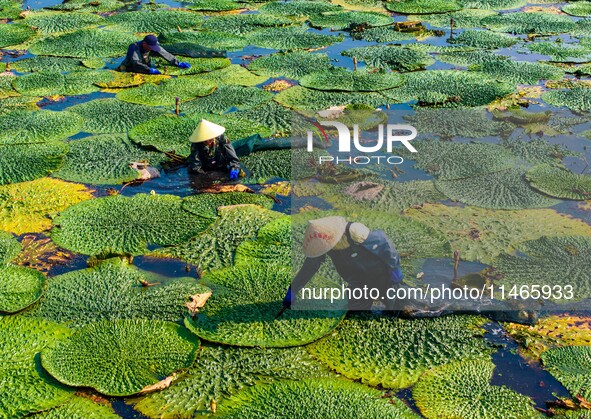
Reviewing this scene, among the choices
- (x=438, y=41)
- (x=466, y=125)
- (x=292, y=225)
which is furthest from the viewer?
(x=438, y=41)

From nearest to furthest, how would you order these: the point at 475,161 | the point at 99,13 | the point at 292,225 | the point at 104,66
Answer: the point at 292,225 < the point at 475,161 < the point at 104,66 < the point at 99,13

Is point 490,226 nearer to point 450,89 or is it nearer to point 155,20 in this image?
point 450,89

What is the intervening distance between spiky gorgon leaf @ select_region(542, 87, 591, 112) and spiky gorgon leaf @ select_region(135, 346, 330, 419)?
5.85 m

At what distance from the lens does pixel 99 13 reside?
13555 mm

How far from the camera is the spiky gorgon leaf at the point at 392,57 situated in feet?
34.3

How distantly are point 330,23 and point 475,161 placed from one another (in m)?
6.24

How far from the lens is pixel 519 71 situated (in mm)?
10047

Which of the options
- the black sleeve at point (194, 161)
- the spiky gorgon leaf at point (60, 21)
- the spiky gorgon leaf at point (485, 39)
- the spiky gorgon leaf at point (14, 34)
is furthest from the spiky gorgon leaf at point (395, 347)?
the spiky gorgon leaf at point (60, 21)

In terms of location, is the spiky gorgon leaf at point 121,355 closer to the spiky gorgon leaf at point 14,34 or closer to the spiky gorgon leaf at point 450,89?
the spiky gorgon leaf at point 450,89

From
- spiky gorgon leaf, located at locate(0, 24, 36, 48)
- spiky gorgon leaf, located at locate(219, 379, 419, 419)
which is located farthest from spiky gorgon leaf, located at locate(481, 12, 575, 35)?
spiky gorgon leaf, located at locate(219, 379, 419, 419)

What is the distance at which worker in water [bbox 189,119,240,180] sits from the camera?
7006 millimetres

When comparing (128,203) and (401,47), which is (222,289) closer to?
(128,203)

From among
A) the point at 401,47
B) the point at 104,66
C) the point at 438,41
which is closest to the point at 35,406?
the point at 104,66

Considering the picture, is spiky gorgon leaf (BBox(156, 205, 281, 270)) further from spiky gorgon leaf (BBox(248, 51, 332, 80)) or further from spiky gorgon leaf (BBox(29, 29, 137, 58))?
spiky gorgon leaf (BBox(29, 29, 137, 58))
